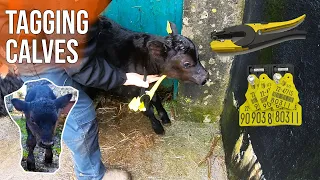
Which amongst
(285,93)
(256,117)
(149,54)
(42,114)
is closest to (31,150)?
(42,114)

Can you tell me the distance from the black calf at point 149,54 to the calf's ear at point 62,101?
2.44ft

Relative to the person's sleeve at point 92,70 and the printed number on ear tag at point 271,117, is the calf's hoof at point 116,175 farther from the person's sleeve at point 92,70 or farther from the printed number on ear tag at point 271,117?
the printed number on ear tag at point 271,117

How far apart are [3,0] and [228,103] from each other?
69.3 inches

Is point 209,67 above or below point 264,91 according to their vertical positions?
below

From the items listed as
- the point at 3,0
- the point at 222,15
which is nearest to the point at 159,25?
the point at 222,15

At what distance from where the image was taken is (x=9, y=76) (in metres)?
2.21

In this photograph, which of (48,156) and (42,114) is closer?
(42,114)

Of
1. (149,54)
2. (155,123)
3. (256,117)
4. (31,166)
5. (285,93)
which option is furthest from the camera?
(155,123)

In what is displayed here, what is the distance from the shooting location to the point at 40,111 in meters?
2.06

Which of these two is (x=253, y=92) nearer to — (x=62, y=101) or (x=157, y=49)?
(x=157, y=49)

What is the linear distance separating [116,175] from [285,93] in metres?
1.40

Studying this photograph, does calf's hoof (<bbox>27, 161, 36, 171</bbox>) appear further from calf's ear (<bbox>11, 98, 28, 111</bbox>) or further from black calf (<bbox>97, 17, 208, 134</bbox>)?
black calf (<bbox>97, 17, 208, 134</bbox>)

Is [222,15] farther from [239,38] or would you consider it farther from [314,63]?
[314,63]

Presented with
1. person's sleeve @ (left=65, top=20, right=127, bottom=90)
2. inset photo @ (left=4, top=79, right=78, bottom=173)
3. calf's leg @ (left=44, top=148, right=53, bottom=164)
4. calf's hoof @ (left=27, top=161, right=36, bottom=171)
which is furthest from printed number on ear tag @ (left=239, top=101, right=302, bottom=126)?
calf's hoof @ (left=27, top=161, right=36, bottom=171)
